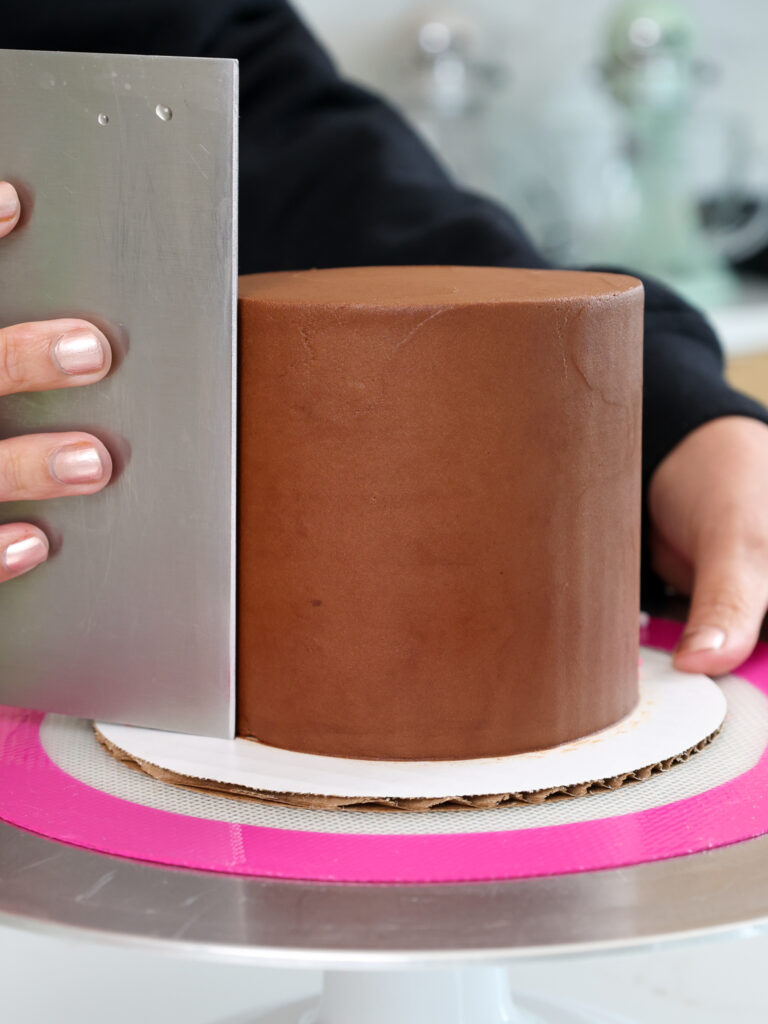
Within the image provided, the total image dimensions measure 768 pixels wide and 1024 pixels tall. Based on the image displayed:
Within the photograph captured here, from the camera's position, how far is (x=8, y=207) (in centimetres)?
57

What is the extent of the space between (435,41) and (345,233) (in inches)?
47.3

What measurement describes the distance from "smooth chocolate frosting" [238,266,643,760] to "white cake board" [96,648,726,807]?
1 cm

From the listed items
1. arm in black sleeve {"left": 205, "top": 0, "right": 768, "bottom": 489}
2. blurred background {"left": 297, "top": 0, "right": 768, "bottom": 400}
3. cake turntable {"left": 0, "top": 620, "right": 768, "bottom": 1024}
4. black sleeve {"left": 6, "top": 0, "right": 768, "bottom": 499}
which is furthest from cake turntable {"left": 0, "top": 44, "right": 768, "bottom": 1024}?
blurred background {"left": 297, "top": 0, "right": 768, "bottom": 400}

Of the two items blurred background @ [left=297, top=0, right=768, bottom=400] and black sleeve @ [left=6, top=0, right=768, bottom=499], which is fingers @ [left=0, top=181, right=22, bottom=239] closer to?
black sleeve @ [left=6, top=0, right=768, bottom=499]

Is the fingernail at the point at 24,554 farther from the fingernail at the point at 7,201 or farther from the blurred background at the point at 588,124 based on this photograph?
the blurred background at the point at 588,124

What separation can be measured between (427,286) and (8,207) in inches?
7.7

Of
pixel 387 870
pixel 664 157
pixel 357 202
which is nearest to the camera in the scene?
pixel 387 870

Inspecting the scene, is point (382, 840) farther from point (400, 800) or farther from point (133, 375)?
point (133, 375)

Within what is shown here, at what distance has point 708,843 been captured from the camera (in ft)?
1.67

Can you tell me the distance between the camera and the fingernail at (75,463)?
58 cm

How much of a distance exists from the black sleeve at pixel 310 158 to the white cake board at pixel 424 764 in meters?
0.42

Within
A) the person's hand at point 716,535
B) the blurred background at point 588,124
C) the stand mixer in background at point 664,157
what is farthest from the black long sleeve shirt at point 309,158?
the stand mixer in background at point 664,157

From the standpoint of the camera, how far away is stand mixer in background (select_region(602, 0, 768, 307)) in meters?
2.28

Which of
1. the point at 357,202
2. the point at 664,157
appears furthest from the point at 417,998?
the point at 664,157
